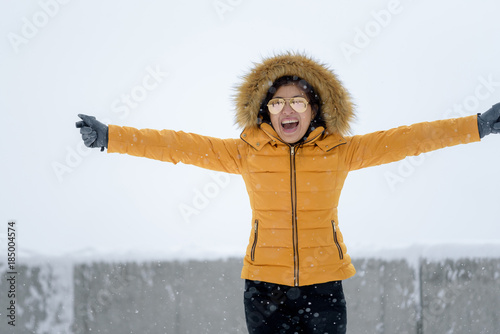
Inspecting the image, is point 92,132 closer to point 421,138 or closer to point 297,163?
point 297,163

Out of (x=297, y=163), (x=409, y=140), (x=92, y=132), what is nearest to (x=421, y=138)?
(x=409, y=140)

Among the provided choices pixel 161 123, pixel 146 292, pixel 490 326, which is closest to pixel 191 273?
pixel 146 292

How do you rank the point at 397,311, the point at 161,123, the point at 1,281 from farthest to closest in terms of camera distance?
the point at 161,123 → the point at 397,311 → the point at 1,281

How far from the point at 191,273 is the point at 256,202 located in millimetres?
1408

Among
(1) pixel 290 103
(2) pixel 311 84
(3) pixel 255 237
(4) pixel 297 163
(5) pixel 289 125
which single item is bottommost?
(3) pixel 255 237

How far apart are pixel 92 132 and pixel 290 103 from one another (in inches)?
39.6

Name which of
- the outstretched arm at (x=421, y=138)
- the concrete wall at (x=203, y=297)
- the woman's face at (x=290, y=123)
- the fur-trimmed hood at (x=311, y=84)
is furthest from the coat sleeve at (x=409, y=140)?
the concrete wall at (x=203, y=297)

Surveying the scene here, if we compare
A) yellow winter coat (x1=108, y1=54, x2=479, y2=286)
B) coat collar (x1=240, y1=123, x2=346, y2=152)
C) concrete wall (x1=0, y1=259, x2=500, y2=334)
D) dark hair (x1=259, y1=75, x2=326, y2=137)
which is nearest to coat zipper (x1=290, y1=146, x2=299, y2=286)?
yellow winter coat (x1=108, y1=54, x2=479, y2=286)

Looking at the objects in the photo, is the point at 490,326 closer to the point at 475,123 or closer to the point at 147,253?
the point at 475,123

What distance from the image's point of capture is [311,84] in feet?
8.29

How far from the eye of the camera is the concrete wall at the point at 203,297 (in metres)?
3.41

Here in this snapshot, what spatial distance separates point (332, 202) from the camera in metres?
2.34

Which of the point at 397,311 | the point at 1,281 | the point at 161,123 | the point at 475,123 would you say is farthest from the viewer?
the point at 161,123

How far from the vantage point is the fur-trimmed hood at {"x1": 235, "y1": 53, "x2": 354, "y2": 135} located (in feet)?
8.19
